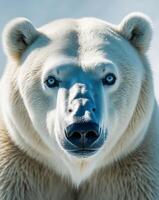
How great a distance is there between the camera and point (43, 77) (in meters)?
9.11

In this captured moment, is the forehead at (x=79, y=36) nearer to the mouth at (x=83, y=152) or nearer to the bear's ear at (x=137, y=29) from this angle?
the bear's ear at (x=137, y=29)

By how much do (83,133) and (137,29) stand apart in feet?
6.67

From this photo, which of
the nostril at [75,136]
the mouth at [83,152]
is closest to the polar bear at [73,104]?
the mouth at [83,152]

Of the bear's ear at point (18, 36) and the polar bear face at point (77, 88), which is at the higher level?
the bear's ear at point (18, 36)

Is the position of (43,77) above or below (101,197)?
above

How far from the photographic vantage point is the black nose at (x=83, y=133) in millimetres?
8234

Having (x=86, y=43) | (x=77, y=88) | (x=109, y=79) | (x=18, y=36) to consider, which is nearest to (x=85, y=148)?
(x=77, y=88)

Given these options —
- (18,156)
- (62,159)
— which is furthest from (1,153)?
(62,159)

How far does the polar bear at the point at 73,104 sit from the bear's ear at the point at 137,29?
0.04 feet

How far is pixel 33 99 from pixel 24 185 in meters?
1.13

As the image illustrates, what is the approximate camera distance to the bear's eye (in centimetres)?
899

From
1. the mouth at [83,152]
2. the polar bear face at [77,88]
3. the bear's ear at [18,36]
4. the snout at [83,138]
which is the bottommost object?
the mouth at [83,152]

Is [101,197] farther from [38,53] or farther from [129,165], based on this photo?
[38,53]

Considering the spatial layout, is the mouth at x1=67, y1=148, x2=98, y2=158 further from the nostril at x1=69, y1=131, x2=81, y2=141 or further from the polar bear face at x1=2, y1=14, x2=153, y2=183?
the nostril at x1=69, y1=131, x2=81, y2=141
